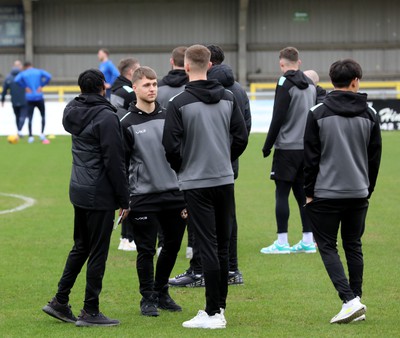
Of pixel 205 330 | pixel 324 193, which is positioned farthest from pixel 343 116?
pixel 205 330

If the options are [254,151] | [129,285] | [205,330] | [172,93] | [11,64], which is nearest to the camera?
[205,330]

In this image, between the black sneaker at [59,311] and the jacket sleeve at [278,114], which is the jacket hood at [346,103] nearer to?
the black sneaker at [59,311]

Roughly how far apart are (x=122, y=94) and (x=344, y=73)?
348 cm

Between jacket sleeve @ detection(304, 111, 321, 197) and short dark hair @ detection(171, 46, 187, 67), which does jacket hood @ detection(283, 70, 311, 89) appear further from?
jacket sleeve @ detection(304, 111, 321, 197)

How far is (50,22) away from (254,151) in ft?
81.5

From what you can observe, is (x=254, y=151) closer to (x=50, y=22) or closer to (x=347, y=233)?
(x=347, y=233)

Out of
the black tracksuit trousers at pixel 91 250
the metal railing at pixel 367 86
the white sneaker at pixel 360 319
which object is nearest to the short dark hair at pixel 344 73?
the white sneaker at pixel 360 319

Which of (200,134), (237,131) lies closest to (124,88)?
(237,131)

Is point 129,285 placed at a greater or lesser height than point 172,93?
lesser

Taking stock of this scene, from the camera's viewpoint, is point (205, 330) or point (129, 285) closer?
point (205, 330)

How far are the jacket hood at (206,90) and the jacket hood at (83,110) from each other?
24.7 inches

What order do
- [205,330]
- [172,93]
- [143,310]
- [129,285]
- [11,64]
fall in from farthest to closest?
[11,64] < [172,93] < [129,285] < [143,310] < [205,330]

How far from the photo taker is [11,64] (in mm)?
44469

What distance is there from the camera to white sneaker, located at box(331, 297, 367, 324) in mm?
6703
